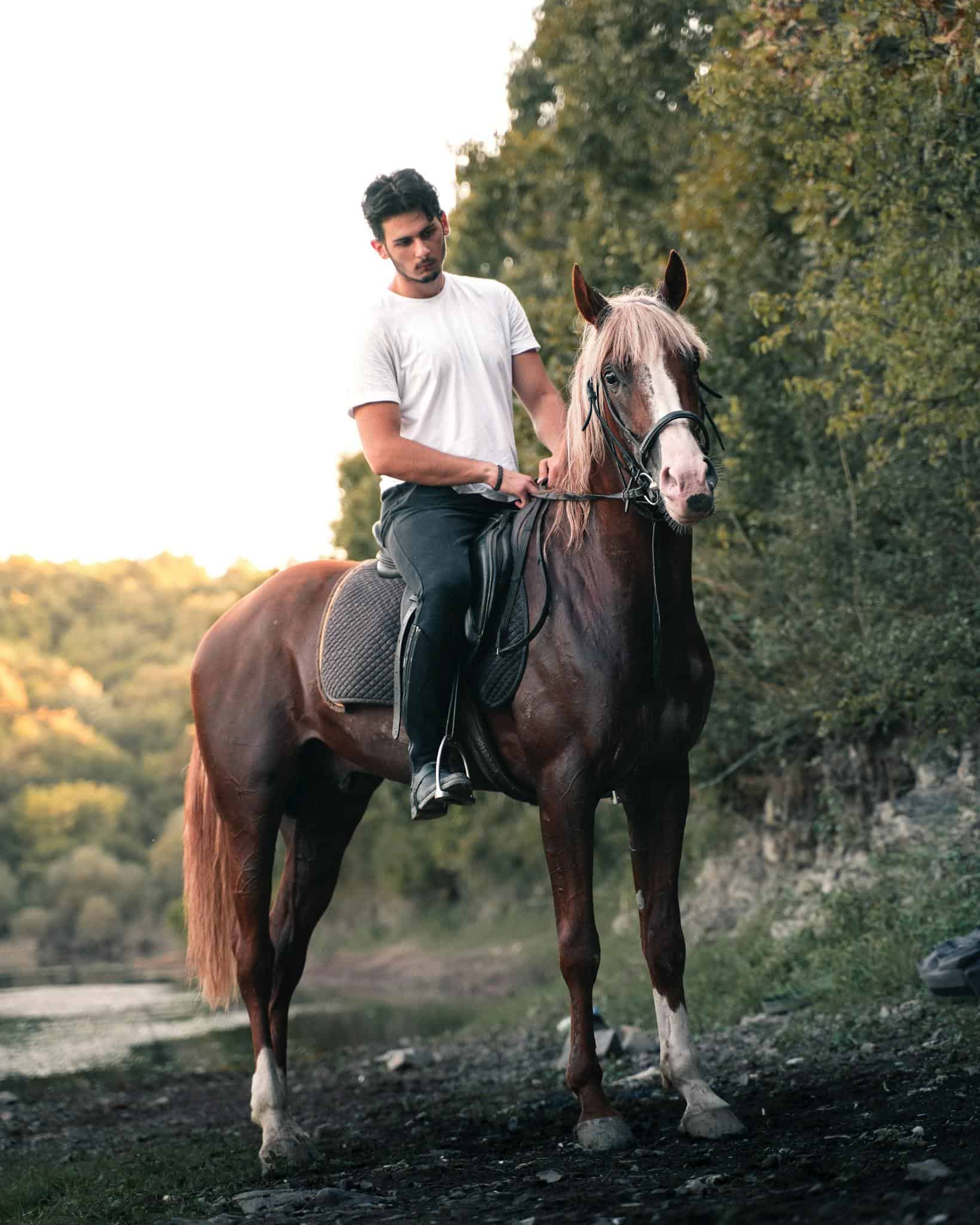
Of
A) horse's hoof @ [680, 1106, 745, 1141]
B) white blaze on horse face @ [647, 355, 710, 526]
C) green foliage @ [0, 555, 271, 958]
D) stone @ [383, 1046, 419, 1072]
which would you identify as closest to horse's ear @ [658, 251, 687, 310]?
white blaze on horse face @ [647, 355, 710, 526]

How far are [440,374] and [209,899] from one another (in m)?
3.21

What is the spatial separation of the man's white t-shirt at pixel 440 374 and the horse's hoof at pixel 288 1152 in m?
3.01

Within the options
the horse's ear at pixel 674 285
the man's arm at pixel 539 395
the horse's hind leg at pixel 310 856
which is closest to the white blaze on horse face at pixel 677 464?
the horse's ear at pixel 674 285

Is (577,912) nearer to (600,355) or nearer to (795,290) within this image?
(600,355)

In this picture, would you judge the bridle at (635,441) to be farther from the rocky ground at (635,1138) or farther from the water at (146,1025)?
the water at (146,1025)

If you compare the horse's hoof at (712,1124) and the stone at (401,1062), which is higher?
the horse's hoof at (712,1124)

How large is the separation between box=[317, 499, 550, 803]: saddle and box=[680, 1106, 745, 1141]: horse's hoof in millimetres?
1496

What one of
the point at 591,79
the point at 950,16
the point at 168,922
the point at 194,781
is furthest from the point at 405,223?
the point at 168,922

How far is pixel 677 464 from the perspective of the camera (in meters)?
4.84

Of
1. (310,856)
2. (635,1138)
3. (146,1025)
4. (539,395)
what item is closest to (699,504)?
(539,395)

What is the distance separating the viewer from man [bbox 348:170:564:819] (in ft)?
18.4

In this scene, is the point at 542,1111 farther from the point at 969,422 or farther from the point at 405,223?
the point at 969,422

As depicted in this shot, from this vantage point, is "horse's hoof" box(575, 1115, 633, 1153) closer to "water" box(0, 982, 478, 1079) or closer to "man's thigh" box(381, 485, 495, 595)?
"man's thigh" box(381, 485, 495, 595)

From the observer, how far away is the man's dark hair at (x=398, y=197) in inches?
230
